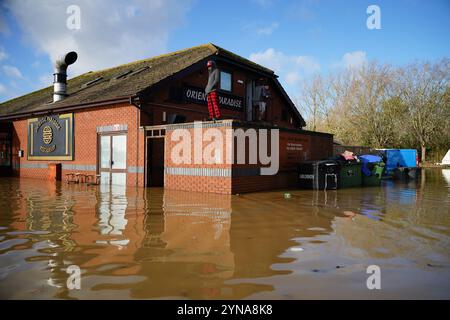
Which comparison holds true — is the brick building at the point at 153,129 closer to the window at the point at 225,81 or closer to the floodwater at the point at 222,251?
the window at the point at 225,81

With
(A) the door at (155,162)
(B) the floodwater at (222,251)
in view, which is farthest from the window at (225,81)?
(B) the floodwater at (222,251)

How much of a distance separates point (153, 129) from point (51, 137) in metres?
7.83

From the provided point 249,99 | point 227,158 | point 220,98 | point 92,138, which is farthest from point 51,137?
point 227,158

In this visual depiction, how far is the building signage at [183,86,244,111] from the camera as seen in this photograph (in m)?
15.1

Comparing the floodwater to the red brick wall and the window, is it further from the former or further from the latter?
the window

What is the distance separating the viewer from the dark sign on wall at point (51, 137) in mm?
16375

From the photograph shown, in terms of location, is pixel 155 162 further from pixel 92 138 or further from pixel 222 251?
pixel 222 251

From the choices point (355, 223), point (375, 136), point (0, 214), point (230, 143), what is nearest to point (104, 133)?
point (230, 143)

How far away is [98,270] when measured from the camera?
370 cm

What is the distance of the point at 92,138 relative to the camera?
49.8 ft

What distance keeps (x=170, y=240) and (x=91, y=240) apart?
1184mm

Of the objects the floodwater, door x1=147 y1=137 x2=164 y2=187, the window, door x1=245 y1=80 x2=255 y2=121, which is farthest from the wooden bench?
door x1=245 y1=80 x2=255 y2=121

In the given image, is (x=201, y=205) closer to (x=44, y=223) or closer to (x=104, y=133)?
(x=44, y=223)

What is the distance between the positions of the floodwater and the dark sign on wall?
8976 mm
